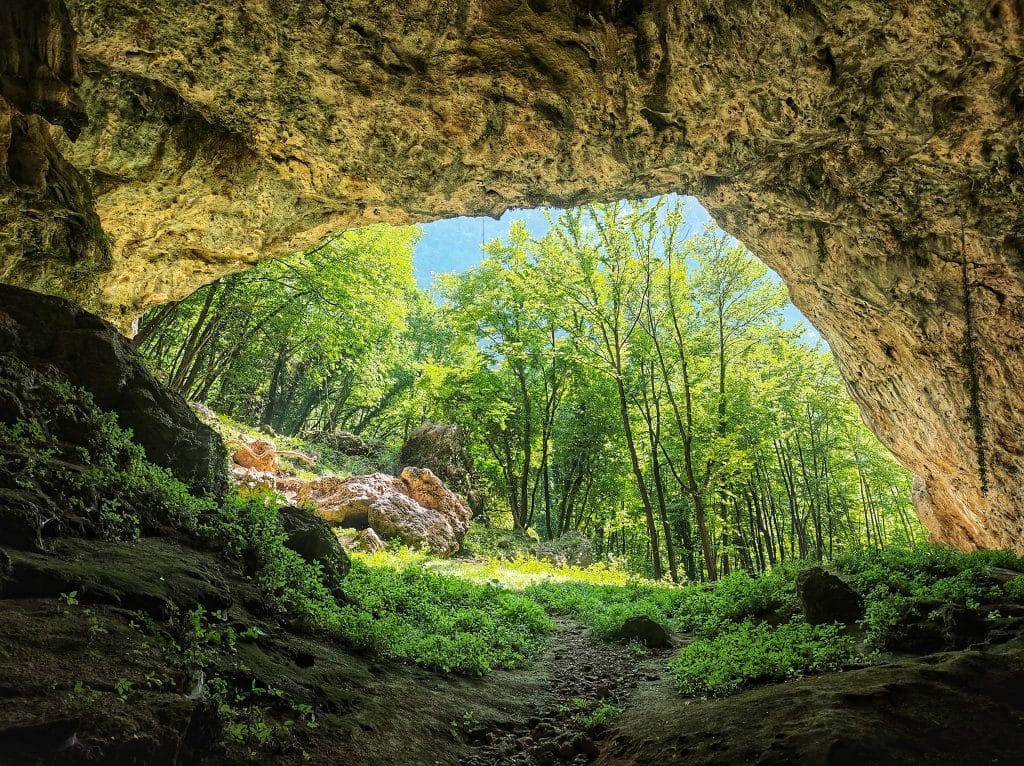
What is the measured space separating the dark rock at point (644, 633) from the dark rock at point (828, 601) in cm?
215

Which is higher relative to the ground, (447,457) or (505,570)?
(447,457)

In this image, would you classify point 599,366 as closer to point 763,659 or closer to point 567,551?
point 567,551

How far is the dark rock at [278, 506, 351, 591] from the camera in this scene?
6516 mm

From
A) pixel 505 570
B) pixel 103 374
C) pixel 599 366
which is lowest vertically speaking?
pixel 505 570

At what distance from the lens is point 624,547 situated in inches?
1243

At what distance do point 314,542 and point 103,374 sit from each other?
308cm

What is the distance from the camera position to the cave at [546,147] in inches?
227

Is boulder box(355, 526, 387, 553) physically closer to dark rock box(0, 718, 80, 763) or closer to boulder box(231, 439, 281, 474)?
boulder box(231, 439, 281, 474)

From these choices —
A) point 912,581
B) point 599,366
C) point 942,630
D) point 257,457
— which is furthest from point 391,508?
A: point 942,630

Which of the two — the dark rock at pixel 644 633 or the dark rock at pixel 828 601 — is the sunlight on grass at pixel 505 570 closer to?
the dark rock at pixel 644 633

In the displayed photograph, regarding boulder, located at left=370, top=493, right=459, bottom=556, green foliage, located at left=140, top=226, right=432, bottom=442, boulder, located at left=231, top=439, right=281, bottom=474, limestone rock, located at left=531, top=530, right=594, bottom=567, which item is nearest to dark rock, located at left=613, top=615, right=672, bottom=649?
boulder, located at left=370, top=493, right=459, bottom=556

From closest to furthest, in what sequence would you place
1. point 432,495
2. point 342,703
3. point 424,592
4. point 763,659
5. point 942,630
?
point 342,703 < point 942,630 < point 763,659 < point 424,592 < point 432,495

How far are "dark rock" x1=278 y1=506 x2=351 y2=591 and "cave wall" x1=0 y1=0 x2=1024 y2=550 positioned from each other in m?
4.41

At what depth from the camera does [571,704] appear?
5477 millimetres
